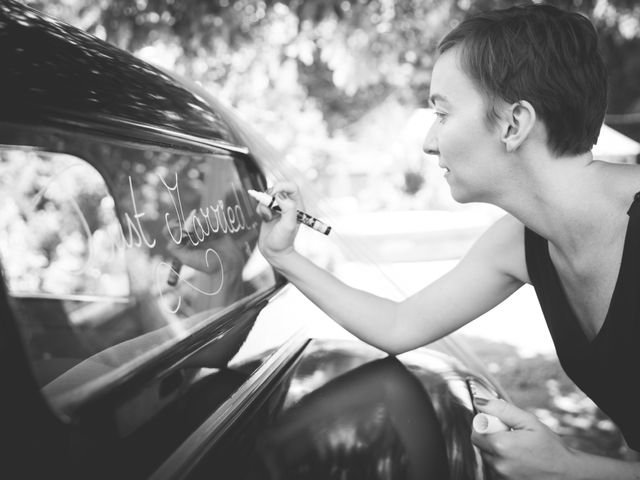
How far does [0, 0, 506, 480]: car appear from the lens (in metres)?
0.83

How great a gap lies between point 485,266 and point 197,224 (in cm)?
82

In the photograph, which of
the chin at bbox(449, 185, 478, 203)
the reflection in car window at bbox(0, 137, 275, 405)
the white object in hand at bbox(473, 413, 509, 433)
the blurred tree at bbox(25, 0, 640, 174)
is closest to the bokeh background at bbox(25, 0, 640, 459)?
the blurred tree at bbox(25, 0, 640, 174)

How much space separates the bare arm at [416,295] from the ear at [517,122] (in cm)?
35

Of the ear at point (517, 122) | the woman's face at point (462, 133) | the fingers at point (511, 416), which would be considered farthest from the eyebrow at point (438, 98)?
the fingers at point (511, 416)

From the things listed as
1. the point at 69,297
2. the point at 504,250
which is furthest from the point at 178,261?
the point at 69,297

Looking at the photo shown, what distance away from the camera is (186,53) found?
5176 millimetres

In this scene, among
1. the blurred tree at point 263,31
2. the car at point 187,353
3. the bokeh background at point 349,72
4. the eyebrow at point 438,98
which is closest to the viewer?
the car at point 187,353

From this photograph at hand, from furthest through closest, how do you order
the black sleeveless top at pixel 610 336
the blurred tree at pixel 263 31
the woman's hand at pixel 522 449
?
the blurred tree at pixel 263 31, the black sleeveless top at pixel 610 336, the woman's hand at pixel 522 449

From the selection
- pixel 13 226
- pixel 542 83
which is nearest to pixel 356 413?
pixel 542 83

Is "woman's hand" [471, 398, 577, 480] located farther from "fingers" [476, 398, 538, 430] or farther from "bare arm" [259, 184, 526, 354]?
"bare arm" [259, 184, 526, 354]

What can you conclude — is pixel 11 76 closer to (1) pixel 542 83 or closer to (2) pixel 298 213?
(2) pixel 298 213

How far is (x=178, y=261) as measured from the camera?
133 cm

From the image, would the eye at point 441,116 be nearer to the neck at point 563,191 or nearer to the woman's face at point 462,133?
the woman's face at point 462,133

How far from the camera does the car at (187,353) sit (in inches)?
32.5
